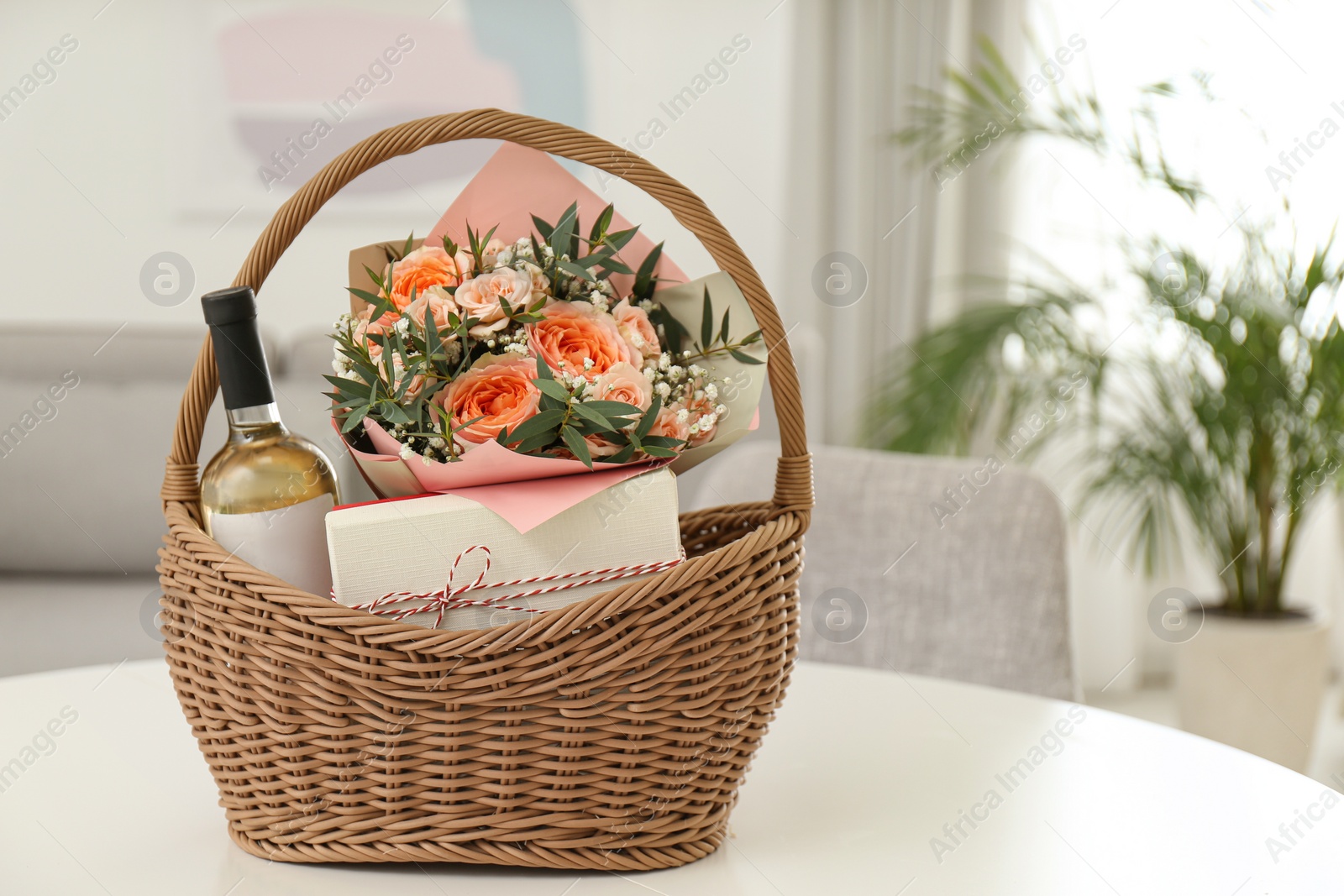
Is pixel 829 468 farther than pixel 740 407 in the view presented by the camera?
Yes

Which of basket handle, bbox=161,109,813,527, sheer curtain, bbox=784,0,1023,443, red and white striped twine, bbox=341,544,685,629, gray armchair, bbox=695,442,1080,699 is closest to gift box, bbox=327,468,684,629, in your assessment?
red and white striped twine, bbox=341,544,685,629

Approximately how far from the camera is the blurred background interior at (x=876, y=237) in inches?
83.0

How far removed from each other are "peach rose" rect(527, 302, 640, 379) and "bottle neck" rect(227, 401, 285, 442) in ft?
0.52

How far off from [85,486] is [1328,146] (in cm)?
317

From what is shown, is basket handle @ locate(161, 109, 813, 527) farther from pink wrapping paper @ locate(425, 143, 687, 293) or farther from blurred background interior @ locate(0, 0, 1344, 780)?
blurred background interior @ locate(0, 0, 1344, 780)

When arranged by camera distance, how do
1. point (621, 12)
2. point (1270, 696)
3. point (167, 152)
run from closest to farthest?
point (1270, 696) → point (167, 152) → point (621, 12)

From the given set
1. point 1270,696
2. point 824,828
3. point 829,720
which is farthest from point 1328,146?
point 824,828

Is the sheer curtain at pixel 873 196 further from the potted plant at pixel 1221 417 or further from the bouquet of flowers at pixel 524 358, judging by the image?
the bouquet of flowers at pixel 524 358

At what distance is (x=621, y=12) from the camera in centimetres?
299

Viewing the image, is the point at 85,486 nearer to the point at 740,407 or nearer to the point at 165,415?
the point at 165,415

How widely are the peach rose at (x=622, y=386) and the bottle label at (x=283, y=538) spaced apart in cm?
17

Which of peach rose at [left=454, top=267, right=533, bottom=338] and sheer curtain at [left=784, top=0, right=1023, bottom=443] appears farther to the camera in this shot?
sheer curtain at [left=784, top=0, right=1023, bottom=443]

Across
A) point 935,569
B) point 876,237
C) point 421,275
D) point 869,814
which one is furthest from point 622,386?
point 876,237

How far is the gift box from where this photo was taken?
1.85 ft
